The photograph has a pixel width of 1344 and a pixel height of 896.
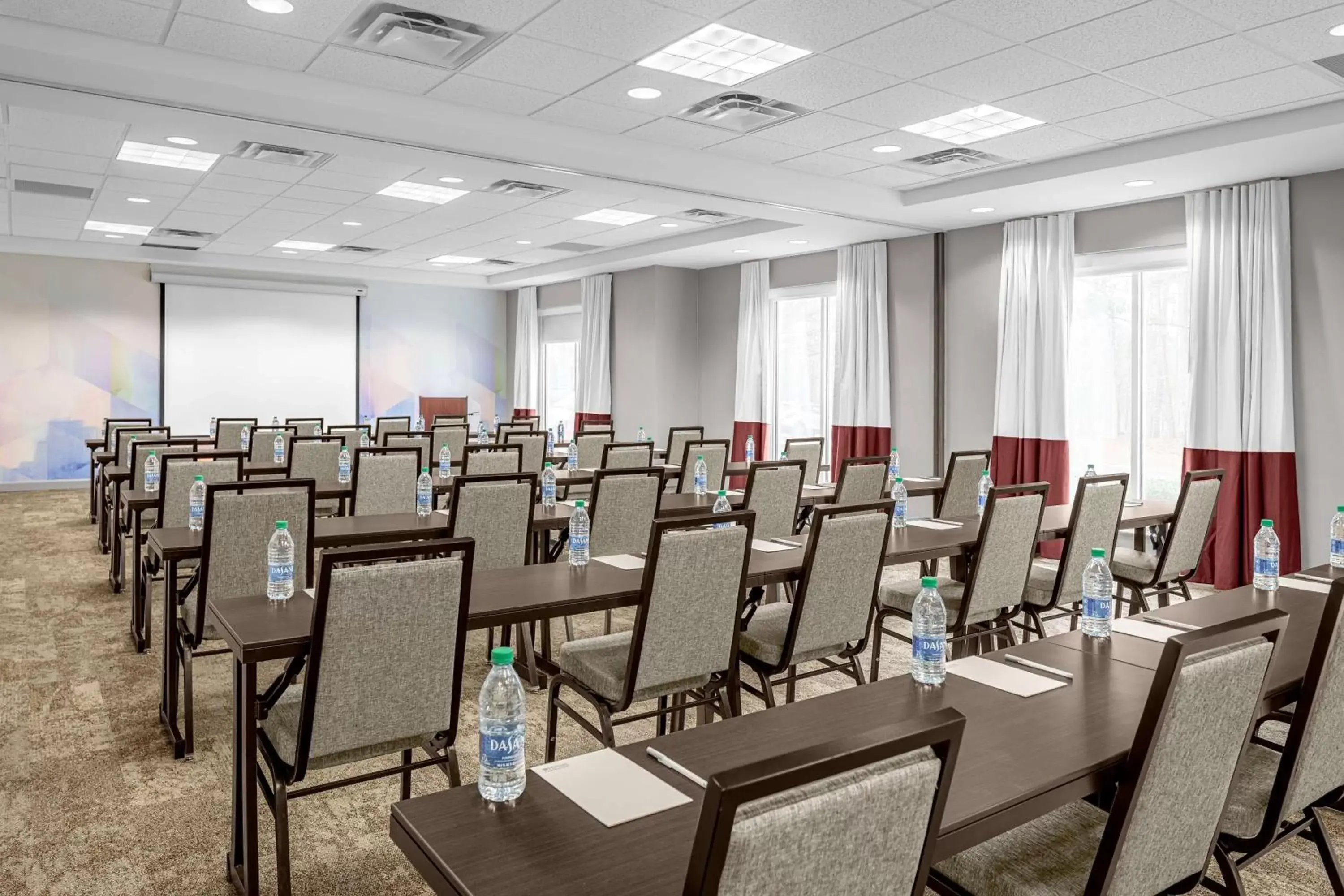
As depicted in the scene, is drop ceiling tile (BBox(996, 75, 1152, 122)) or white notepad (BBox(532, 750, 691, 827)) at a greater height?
drop ceiling tile (BBox(996, 75, 1152, 122))

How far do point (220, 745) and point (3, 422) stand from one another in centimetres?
1038

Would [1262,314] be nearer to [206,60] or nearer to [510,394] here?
[206,60]

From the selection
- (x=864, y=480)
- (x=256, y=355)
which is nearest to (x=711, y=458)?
(x=864, y=480)

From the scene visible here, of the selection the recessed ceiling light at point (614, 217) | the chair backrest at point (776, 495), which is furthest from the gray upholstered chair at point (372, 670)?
the recessed ceiling light at point (614, 217)

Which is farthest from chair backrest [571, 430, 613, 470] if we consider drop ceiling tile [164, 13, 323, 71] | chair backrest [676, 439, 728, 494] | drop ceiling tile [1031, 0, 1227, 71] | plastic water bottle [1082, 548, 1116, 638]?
plastic water bottle [1082, 548, 1116, 638]

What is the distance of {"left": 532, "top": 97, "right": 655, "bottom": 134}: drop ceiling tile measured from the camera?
5.52 metres

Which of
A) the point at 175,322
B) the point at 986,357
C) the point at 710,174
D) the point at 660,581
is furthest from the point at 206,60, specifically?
the point at 175,322

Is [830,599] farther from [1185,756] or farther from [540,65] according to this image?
[540,65]

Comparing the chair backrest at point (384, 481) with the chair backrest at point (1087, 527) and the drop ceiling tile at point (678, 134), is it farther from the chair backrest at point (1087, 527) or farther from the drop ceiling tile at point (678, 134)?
the chair backrest at point (1087, 527)

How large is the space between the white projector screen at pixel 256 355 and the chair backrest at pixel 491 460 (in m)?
8.53

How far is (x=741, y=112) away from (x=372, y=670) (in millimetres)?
4323

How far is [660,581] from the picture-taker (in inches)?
109

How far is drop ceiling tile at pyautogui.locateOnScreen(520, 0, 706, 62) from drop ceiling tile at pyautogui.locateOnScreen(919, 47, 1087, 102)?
148 centimetres

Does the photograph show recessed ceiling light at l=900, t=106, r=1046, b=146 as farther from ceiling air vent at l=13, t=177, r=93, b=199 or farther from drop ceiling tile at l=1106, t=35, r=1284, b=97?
ceiling air vent at l=13, t=177, r=93, b=199
